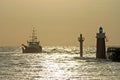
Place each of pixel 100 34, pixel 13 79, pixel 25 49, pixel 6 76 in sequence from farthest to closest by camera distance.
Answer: pixel 25 49 → pixel 100 34 → pixel 6 76 → pixel 13 79

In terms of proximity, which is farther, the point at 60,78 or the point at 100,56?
the point at 100,56

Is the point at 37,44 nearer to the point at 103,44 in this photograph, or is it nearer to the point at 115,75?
the point at 103,44

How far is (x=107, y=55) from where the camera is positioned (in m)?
92.8

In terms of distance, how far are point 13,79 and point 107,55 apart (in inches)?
1675

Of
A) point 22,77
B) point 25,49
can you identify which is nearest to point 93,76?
point 22,77

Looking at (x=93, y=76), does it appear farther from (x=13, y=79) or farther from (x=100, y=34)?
(x=100, y=34)

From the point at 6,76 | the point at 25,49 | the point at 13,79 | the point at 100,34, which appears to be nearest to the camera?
the point at 13,79

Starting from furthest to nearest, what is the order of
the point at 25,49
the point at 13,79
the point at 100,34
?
the point at 25,49, the point at 100,34, the point at 13,79

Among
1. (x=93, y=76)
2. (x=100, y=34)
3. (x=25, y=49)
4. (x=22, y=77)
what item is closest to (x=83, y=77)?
(x=93, y=76)

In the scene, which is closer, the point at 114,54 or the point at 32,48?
the point at 114,54

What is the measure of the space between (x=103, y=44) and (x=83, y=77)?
35.1 m

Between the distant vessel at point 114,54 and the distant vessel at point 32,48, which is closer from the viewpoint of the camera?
the distant vessel at point 114,54

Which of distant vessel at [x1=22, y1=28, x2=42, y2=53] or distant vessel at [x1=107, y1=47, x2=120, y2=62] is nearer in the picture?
distant vessel at [x1=107, y1=47, x2=120, y2=62]

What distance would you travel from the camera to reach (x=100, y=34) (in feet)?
294
